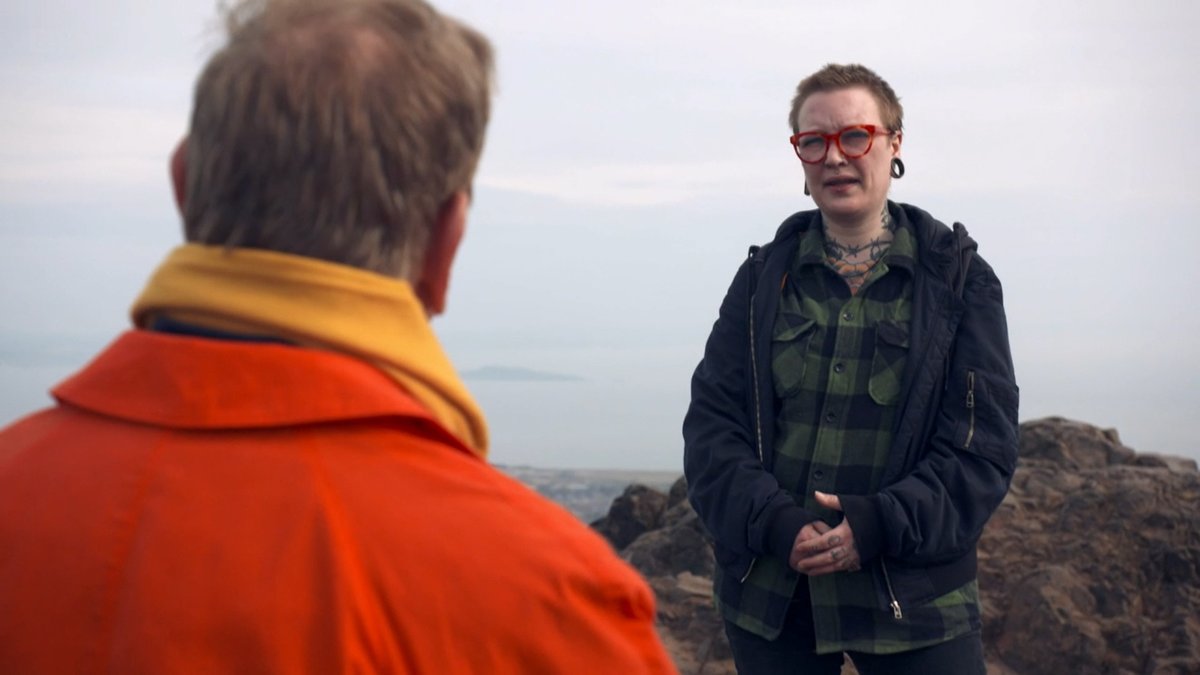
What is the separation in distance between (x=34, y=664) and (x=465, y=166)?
2.15ft

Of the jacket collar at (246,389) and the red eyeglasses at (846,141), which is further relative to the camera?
the red eyeglasses at (846,141)

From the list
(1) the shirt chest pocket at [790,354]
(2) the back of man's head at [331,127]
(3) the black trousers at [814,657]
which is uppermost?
(2) the back of man's head at [331,127]

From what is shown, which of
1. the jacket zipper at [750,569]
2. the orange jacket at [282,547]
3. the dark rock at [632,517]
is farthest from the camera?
the dark rock at [632,517]

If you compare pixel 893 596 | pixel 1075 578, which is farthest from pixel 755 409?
pixel 1075 578

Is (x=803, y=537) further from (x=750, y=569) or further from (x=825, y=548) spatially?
(x=750, y=569)

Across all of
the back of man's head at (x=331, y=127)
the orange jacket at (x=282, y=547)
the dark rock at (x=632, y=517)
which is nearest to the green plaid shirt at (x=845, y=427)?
the orange jacket at (x=282, y=547)

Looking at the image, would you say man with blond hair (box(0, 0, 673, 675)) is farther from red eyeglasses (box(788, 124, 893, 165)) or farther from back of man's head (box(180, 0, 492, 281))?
red eyeglasses (box(788, 124, 893, 165))

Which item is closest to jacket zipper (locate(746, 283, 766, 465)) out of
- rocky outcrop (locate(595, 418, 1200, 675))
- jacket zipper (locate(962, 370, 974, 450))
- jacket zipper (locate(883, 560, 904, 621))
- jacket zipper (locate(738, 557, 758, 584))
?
jacket zipper (locate(738, 557, 758, 584))

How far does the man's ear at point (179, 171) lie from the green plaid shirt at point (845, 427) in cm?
229

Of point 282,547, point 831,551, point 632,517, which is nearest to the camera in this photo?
point 282,547

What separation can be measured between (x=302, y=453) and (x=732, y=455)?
235cm

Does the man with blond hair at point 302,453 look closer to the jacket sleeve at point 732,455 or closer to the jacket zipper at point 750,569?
the jacket sleeve at point 732,455

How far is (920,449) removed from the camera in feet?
11.3

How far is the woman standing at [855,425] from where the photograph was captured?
3373 millimetres
